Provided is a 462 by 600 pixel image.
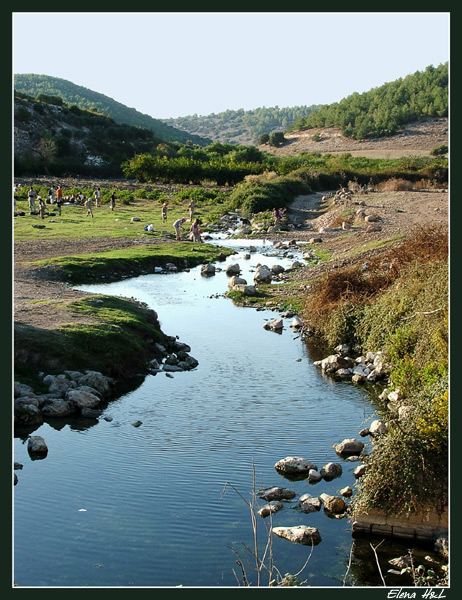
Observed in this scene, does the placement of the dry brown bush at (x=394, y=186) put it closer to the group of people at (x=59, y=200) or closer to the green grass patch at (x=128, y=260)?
the group of people at (x=59, y=200)

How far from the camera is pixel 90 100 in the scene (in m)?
173

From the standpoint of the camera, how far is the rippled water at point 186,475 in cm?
1070

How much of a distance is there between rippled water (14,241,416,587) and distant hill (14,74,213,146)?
142233mm

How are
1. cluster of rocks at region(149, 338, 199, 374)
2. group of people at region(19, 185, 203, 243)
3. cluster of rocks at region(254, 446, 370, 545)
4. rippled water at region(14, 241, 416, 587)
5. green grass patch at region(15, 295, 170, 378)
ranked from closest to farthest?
rippled water at region(14, 241, 416, 587)
cluster of rocks at region(254, 446, 370, 545)
green grass patch at region(15, 295, 170, 378)
cluster of rocks at region(149, 338, 199, 374)
group of people at region(19, 185, 203, 243)

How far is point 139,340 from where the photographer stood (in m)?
21.1

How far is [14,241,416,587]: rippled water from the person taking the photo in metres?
10.7

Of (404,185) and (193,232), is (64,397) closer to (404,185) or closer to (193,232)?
(193,232)

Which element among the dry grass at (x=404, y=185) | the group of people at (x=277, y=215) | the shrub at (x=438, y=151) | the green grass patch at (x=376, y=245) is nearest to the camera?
the green grass patch at (x=376, y=245)

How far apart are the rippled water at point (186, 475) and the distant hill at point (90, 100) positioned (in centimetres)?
14223

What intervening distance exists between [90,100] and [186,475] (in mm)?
170509

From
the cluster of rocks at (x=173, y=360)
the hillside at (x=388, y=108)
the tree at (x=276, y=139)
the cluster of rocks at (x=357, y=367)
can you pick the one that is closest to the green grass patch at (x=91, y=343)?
the cluster of rocks at (x=173, y=360)

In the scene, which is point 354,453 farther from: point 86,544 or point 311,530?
point 86,544

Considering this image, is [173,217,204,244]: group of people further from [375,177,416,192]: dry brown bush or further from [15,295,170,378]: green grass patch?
[375,177,416,192]: dry brown bush

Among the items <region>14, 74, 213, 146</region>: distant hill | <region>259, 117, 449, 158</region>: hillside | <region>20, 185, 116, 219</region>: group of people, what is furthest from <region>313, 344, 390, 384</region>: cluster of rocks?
<region>14, 74, 213, 146</region>: distant hill
